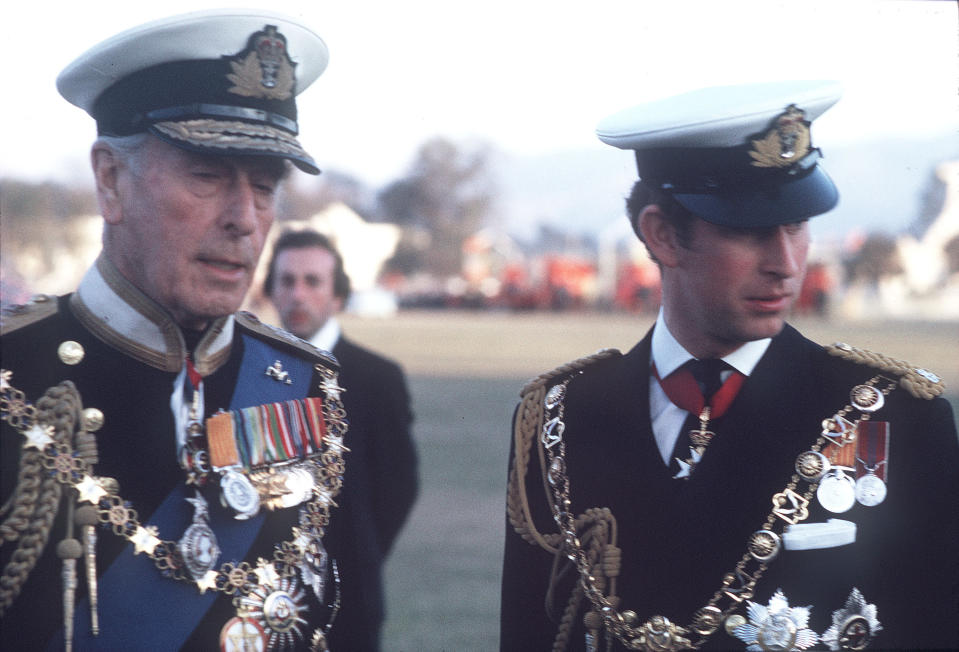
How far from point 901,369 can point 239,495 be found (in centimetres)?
151

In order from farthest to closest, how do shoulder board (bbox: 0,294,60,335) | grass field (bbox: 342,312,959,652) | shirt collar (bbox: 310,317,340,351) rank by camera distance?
1. grass field (bbox: 342,312,959,652)
2. shirt collar (bbox: 310,317,340,351)
3. shoulder board (bbox: 0,294,60,335)

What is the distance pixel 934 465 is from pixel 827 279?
3969 mm

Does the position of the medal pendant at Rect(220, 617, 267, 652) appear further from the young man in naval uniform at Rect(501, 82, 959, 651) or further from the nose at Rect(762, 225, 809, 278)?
the nose at Rect(762, 225, 809, 278)

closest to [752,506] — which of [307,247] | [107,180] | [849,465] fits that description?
[849,465]

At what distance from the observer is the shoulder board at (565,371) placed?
2.60m

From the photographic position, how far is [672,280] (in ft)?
7.82

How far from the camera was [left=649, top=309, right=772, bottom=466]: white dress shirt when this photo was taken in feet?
7.73

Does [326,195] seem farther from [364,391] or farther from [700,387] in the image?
[700,387]

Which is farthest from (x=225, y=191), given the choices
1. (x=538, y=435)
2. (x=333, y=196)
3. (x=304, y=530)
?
(x=333, y=196)

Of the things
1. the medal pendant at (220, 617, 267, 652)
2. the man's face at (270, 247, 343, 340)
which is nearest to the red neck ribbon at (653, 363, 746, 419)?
the medal pendant at (220, 617, 267, 652)

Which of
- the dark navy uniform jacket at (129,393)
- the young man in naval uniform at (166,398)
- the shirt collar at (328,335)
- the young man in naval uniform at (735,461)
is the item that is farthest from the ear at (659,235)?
the shirt collar at (328,335)

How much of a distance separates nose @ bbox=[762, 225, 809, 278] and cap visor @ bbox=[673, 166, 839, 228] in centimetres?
4

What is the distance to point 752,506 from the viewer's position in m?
Result: 2.32

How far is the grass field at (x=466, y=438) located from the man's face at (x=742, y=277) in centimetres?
41
